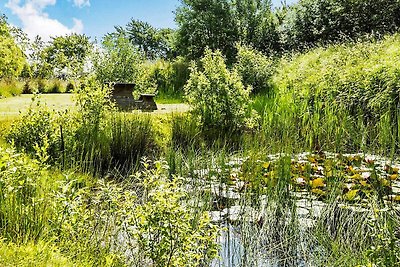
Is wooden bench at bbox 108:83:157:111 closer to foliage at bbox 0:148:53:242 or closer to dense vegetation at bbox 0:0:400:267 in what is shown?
dense vegetation at bbox 0:0:400:267

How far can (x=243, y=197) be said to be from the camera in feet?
11.7

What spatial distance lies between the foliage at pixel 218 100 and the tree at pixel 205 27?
10.1 meters

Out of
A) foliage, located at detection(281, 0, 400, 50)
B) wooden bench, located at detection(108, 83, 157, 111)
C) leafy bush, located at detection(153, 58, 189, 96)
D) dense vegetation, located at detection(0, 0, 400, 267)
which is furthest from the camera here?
foliage, located at detection(281, 0, 400, 50)

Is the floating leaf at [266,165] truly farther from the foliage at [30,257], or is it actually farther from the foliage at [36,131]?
the foliage at [30,257]

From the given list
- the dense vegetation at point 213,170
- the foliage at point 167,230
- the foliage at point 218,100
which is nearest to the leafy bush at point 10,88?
the dense vegetation at point 213,170

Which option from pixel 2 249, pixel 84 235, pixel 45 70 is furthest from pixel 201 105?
pixel 45 70

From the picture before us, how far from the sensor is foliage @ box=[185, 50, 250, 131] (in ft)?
21.6

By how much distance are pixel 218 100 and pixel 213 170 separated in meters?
2.48

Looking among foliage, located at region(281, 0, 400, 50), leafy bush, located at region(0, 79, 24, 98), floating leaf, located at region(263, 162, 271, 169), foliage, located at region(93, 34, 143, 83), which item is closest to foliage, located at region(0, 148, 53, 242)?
floating leaf, located at region(263, 162, 271, 169)

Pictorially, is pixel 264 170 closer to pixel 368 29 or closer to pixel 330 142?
pixel 330 142

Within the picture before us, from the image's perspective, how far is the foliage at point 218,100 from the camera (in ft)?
21.6

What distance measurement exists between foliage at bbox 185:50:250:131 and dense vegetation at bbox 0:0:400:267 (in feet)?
0.06

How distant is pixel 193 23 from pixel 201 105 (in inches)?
427

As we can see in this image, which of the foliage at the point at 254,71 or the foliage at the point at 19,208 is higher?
the foliage at the point at 254,71
